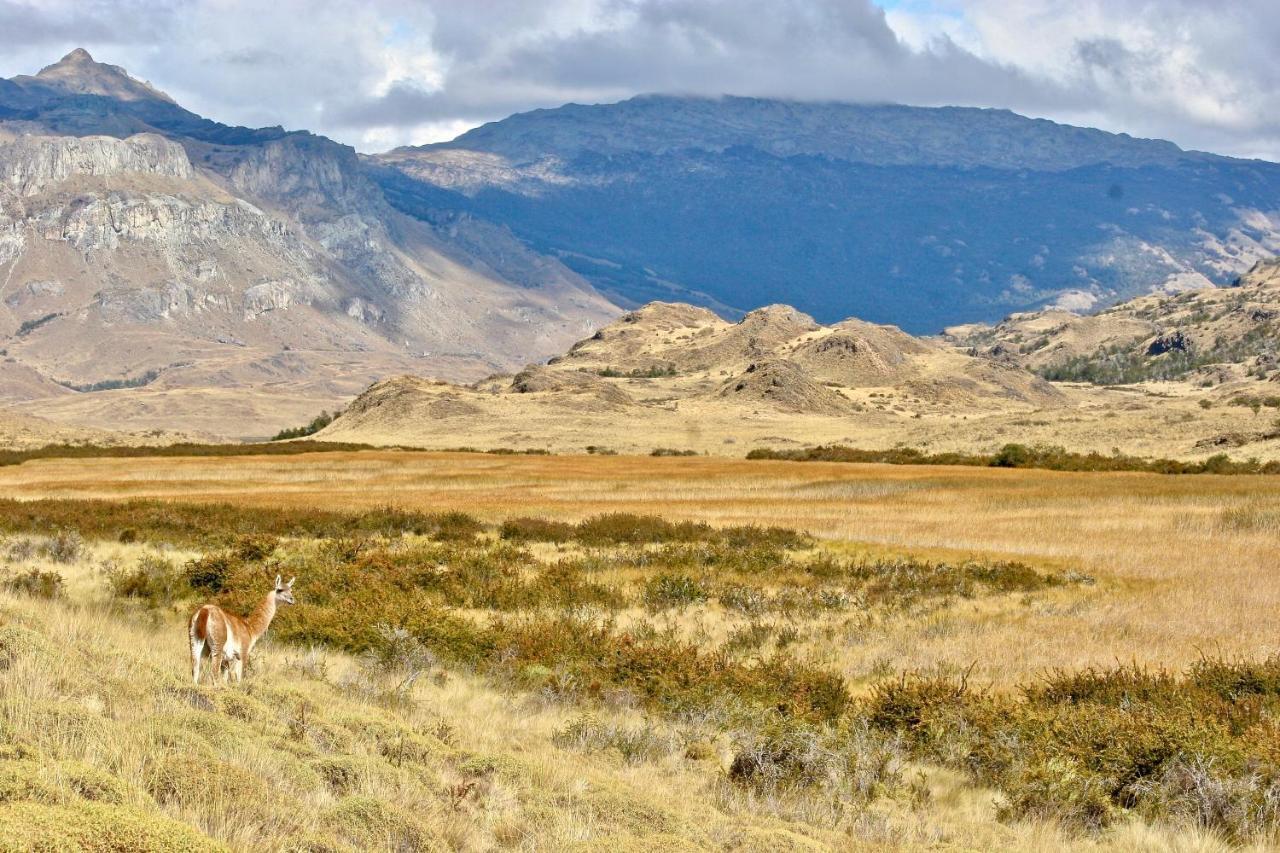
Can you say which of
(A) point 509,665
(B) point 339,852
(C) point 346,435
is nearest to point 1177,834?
(B) point 339,852

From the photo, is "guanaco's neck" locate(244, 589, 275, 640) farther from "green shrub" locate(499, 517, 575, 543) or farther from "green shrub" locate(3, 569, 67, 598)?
"green shrub" locate(499, 517, 575, 543)

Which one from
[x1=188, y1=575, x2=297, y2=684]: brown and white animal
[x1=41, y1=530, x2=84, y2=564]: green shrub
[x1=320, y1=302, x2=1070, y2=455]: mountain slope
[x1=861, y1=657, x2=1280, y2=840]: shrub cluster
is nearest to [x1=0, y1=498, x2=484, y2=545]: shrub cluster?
[x1=41, y1=530, x2=84, y2=564]: green shrub

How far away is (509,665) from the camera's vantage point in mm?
15797

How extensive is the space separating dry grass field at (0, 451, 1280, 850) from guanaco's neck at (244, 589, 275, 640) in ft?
1.79

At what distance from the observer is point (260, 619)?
13.9 meters

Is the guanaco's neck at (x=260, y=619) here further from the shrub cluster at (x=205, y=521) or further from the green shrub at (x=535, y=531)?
the green shrub at (x=535, y=531)

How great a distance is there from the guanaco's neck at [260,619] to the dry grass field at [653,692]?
1.79 ft

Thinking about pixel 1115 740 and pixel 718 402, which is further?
pixel 718 402

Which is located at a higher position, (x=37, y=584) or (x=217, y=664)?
(x=217, y=664)

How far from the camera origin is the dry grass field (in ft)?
27.8

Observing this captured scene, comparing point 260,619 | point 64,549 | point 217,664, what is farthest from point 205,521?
point 217,664

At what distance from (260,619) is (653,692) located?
198 inches

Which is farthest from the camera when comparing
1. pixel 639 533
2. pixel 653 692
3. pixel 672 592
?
pixel 639 533

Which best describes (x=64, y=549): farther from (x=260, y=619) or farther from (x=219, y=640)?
(x=219, y=640)
